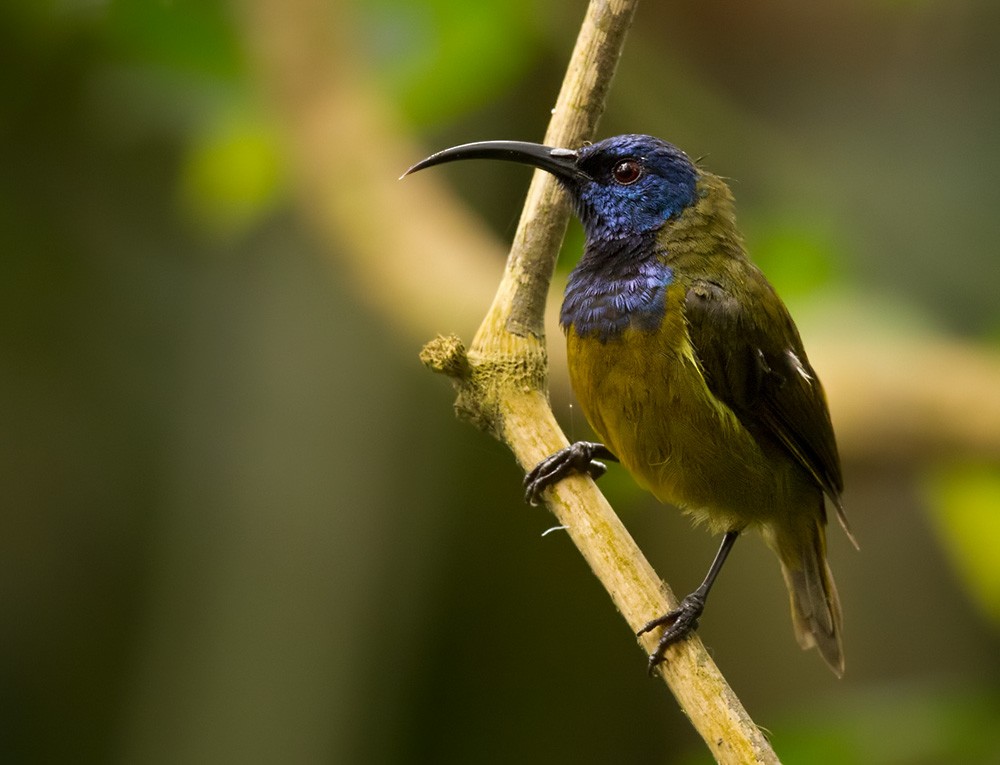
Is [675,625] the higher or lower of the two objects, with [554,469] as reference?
lower

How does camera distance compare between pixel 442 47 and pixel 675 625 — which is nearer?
pixel 675 625

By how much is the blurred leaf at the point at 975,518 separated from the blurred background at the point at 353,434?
791 mm

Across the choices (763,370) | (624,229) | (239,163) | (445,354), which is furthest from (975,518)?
(239,163)

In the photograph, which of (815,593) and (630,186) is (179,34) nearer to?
(630,186)

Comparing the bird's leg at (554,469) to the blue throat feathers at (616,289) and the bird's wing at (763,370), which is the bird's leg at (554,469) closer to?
the blue throat feathers at (616,289)

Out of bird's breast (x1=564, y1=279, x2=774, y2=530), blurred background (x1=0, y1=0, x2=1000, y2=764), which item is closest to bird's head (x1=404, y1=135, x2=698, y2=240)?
bird's breast (x1=564, y1=279, x2=774, y2=530)

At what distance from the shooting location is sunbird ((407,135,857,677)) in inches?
115

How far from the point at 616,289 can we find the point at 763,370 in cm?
44

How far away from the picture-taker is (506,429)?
99.4 inches

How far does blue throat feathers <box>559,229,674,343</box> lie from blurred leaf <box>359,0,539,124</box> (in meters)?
1.09

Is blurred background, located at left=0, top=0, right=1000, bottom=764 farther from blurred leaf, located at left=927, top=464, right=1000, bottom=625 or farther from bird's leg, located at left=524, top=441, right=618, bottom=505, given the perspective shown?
bird's leg, located at left=524, top=441, right=618, bottom=505

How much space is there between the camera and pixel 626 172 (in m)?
3.19

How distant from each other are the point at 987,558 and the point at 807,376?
98cm

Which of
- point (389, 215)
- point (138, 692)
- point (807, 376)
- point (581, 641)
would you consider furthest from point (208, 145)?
point (581, 641)
